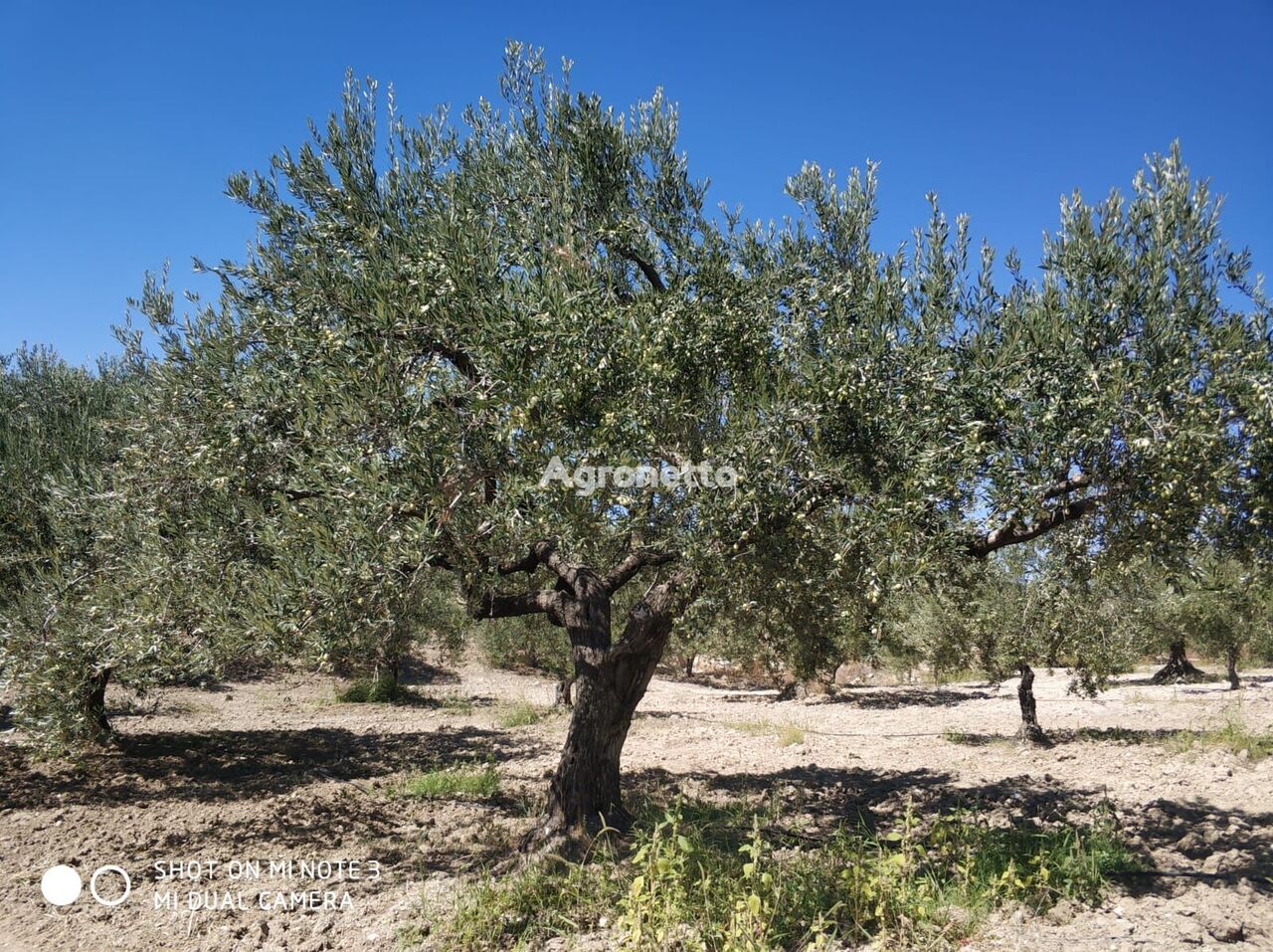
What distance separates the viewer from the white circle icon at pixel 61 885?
763 centimetres

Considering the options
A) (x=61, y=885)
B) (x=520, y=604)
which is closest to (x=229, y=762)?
(x=61, y=885)

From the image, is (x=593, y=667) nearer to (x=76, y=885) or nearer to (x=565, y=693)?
(x=76, y=885)

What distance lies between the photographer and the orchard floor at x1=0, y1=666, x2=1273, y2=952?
273 inches

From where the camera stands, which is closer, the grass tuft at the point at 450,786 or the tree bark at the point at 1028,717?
the grass tuft at the point at 450,786

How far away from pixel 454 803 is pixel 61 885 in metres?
4.98

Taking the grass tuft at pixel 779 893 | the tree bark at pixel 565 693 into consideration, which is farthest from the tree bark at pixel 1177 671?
the grass tuft at pixel 779 893

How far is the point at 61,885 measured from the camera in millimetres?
7895

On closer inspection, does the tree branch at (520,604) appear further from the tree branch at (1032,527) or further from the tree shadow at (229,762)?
the tree shadow at (229,762)

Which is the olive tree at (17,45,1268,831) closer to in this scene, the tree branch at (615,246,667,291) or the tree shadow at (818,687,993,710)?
the tree branch at (615,246,667,291)

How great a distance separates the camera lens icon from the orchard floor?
71 mm

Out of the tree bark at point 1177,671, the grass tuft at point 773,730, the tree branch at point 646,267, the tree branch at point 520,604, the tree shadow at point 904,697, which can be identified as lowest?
the tree shadow at point 904,697

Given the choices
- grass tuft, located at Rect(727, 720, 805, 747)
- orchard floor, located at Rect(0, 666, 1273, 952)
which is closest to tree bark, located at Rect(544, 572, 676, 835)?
orchard floor, located at Rect(0, 666, 1273, 952)

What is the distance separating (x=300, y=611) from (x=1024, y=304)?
741cm

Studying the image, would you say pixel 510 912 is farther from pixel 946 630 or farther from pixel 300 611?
pixel 946 630
